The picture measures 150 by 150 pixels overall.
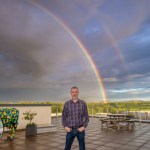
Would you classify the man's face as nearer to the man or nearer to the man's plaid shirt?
the man

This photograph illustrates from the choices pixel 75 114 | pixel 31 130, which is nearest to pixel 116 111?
pixel 31 130

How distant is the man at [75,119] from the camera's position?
3615 millimetres

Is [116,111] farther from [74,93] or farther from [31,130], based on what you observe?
[74,93]

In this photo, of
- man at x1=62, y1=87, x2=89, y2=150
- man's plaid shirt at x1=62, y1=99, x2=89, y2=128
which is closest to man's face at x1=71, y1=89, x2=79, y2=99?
man at x1=62, y1=87, x2=89, y2=150

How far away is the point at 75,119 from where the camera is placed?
143 inches

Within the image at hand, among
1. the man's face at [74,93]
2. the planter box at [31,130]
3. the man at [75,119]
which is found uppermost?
Result: the man's face at [74,93]

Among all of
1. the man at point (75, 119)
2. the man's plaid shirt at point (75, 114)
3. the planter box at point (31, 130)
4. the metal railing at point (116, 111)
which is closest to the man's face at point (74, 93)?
the man at point (75, 119)

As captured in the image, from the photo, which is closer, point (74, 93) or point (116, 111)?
point (74, 93)

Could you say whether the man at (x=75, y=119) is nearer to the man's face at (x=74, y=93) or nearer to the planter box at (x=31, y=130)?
the man's face at (x=74, y=93)

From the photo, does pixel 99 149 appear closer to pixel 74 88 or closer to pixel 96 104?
pixel 74 88

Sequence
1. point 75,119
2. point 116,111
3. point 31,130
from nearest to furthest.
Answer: point 75,119 < point 31,130 < point 116,111

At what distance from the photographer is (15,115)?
24.0ft

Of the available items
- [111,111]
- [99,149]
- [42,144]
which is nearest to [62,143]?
[42,144]

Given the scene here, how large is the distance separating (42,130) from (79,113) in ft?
19.2
